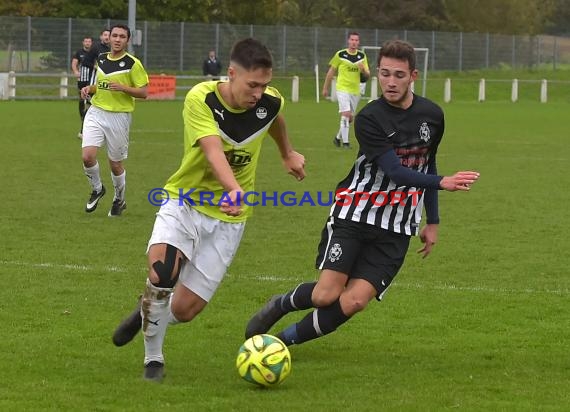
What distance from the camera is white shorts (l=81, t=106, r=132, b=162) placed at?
44.5ft

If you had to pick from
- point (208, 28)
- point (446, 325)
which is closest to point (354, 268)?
point (446, 325)

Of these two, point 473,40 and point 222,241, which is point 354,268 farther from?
point 473,40

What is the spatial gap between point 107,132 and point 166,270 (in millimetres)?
7499

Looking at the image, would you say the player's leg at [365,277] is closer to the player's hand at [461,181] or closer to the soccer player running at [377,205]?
the soccer player running at [377,205]

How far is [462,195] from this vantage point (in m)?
16.2

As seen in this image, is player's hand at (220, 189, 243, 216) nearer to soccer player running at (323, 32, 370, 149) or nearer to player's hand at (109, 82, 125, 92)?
player's hand at (109, 82, 125, 92)

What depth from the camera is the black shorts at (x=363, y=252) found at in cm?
686

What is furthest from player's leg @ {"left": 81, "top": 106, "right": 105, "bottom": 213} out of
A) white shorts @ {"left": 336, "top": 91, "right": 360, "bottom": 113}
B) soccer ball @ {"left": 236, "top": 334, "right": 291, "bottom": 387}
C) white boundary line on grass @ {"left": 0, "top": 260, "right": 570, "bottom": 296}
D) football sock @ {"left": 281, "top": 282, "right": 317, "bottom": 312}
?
white shorts @ {"left": 336, "top": 91, "right": 360, "bottom": 113}

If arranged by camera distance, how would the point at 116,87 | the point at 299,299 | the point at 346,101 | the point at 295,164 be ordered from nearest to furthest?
the point at 295,164 → the point at 299,299 → the point at 116,87 → the point at 346,101

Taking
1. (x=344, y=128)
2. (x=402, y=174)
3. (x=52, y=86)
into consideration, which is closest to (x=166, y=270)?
(x=402, y=174)

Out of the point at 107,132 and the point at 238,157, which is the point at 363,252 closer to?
the point at 238,157

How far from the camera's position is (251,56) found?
20.7 ft

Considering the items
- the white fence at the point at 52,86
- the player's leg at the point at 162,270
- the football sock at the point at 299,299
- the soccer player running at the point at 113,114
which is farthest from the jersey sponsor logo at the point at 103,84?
the white fence at the point at 52,86

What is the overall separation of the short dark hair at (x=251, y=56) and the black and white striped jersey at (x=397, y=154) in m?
0.80
